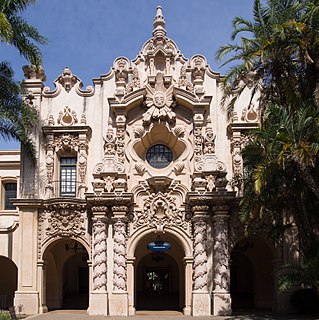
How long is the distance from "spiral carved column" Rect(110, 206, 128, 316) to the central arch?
21.5 inches

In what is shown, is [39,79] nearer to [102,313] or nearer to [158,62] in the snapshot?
[158,62]

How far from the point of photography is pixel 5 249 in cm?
3189

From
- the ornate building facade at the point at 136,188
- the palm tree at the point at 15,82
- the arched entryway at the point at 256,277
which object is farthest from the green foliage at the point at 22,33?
the arched entryway at the point at 256,277

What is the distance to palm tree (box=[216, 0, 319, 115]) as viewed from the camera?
78.9 feet

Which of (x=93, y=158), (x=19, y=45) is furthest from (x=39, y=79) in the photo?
(x=19, y=45)

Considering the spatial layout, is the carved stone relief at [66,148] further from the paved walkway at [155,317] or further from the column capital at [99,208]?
the paved walkway at [155,317]

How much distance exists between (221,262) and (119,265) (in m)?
4.95

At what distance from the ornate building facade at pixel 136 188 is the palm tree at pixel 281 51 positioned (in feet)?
19.2

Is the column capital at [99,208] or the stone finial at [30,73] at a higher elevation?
the stone finial at [30,73]

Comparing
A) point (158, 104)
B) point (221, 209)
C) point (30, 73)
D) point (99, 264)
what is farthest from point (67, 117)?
point (221, 209)

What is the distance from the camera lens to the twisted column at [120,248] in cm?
2998

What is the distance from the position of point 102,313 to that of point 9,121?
10.1m

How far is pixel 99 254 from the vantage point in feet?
99.2

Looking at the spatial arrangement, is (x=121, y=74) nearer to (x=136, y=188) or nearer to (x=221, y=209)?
(x=136, y=188)
